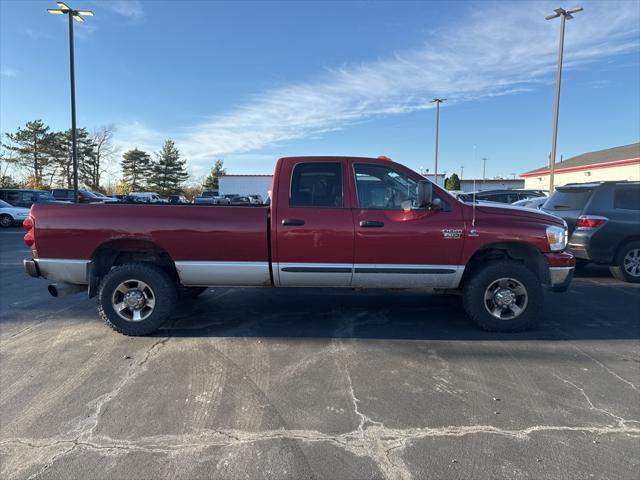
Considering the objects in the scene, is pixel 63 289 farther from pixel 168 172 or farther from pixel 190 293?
pixel 168 172

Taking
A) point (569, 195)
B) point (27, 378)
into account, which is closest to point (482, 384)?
point (27, 378)

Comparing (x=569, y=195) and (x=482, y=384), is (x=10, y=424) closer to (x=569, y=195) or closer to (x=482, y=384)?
(x=482, y=384)

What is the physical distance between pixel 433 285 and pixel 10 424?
4110 millimetres

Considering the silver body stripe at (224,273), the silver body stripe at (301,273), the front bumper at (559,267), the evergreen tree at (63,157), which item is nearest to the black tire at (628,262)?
the front bumper at (559,267)

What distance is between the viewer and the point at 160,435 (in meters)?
2.82

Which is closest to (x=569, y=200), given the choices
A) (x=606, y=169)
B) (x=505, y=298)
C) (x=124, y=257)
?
(x=505, y=298)

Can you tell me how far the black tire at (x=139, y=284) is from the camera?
463 centimetres

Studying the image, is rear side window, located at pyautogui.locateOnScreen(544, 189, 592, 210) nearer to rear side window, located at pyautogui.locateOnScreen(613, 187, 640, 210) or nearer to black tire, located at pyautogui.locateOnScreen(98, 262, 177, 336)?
rear side window, located at pyautogui.locateOnScreen(613, 187, 640, 210)

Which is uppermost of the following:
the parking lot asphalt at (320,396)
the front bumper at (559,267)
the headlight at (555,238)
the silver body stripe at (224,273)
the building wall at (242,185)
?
the building wall at (242,185)

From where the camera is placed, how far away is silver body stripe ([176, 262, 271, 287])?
183 inches

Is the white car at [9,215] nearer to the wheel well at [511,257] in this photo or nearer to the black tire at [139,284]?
the black tire at [139,284]

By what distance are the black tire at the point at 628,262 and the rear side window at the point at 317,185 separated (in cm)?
611

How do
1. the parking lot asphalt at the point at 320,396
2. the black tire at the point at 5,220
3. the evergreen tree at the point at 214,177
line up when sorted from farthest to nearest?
the evergreen tree at the point at 214,177, the black tire at the point at 5,220, the parking lot asphalt at the point at 320,396

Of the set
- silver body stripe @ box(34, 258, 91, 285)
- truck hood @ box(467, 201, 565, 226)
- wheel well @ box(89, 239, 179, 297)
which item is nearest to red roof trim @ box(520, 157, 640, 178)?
truck hood @ box(467, 201, 565, 226)
